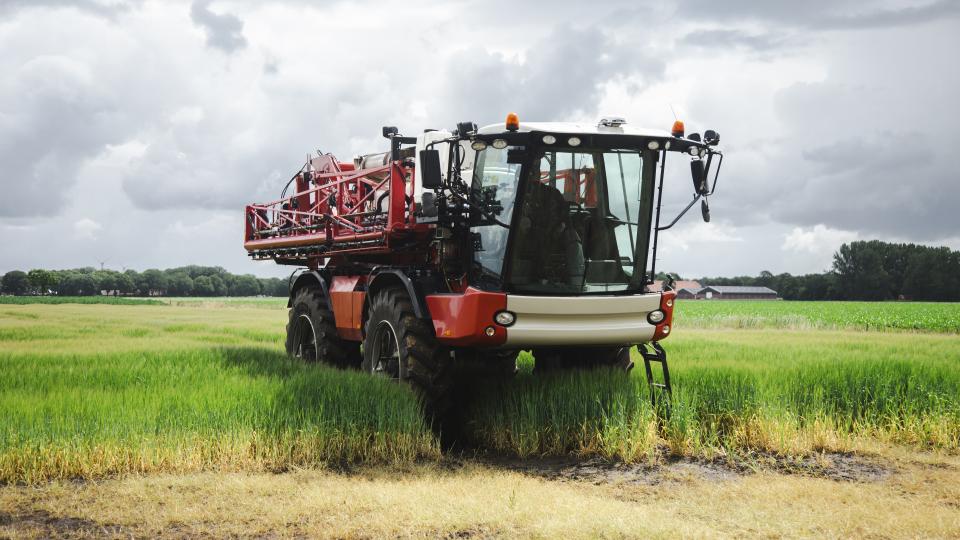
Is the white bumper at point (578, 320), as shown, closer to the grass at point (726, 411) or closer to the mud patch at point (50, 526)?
the grass at point (726, 411)

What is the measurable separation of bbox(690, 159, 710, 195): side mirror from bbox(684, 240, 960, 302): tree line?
7837 cm

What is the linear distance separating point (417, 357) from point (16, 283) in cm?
9799

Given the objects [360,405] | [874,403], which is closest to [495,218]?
[360,405]

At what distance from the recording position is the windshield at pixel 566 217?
8219 millimetres

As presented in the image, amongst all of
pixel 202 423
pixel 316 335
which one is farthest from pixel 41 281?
pixel 202 423

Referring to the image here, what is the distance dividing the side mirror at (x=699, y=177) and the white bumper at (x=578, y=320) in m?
1.20

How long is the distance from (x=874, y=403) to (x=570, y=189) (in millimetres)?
4471

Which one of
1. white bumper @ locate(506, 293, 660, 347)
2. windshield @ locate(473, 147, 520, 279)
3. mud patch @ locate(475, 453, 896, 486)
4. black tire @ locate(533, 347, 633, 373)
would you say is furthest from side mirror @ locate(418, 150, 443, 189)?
black tire @ locate(533, 347, 633, 373)

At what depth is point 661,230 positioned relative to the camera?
8836 millimetres

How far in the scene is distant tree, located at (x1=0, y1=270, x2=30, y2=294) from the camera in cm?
9056

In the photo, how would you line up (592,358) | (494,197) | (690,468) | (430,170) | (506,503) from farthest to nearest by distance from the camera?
(592,358)
(494,197)
(430,170)
(690,468)
(506,503)

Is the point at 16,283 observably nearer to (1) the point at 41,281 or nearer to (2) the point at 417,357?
(1) the point at 41,281

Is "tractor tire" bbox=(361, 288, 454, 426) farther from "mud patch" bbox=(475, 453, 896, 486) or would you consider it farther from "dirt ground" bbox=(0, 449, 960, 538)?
"dirt ground" bbox=(0, 449, 960, 538)

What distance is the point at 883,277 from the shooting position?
83.8 m
